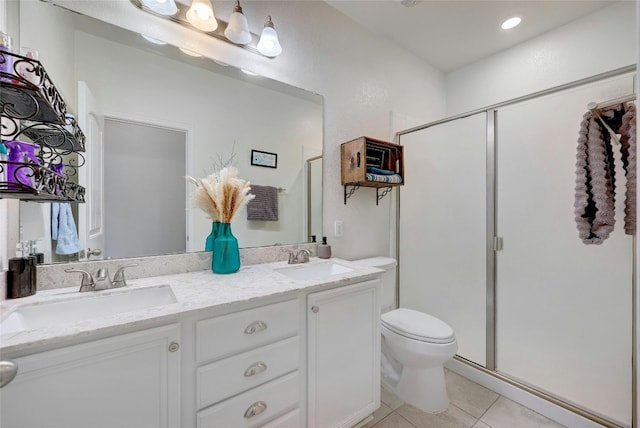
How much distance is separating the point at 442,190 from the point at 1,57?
7.52 ft

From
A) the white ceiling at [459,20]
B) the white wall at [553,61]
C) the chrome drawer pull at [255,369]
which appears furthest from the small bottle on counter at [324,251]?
the white wall at [553,61]

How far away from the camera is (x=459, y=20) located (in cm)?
200

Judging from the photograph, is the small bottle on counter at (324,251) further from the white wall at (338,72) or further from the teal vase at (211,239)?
the teal vase at (211,239)

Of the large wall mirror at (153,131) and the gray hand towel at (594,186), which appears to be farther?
the gray hand towel at (594,186)

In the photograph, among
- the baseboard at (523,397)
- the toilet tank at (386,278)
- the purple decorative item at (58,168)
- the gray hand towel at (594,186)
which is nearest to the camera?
the purple decorative item at (58,168)

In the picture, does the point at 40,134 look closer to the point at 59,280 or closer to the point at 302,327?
the point at 59,280

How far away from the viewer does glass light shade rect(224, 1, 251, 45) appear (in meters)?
1.40

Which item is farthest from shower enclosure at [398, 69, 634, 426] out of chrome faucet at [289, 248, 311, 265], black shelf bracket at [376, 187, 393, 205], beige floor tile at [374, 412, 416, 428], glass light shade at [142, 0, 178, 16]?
glass light shade at [142, 0, 178, 16]

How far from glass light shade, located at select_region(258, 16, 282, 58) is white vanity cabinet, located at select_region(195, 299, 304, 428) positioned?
140 centimetres

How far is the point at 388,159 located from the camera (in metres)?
2.04

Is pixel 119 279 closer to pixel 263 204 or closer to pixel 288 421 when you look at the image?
pixel 263 204

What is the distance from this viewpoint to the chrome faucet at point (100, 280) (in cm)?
101

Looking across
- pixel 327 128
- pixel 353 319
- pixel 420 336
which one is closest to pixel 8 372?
pixel 353 319

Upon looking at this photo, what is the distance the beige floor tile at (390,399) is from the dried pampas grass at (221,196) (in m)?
1.46
